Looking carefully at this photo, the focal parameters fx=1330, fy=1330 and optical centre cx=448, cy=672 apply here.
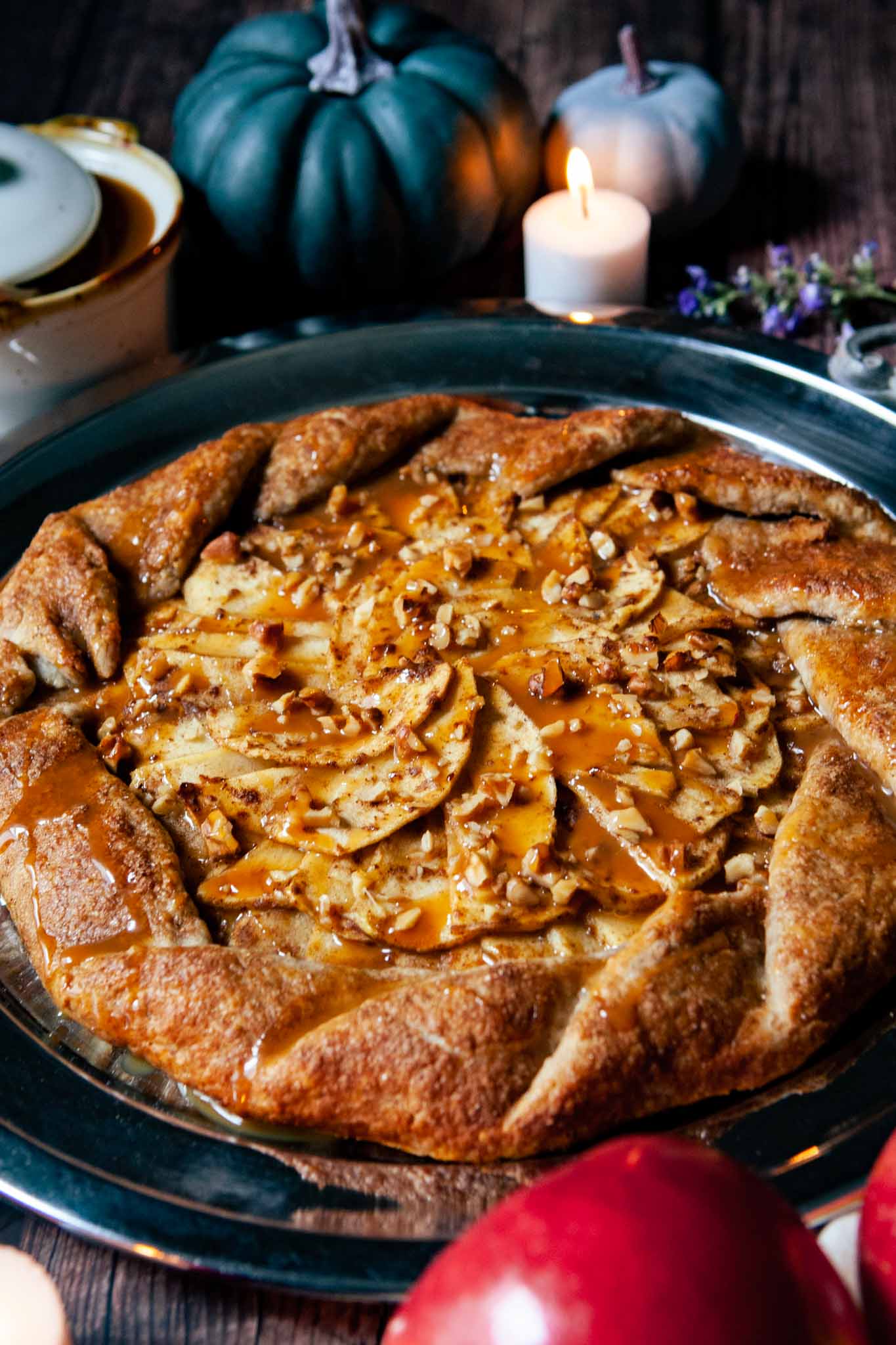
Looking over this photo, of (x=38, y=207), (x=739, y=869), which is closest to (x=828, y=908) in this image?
(x=739, y=869)

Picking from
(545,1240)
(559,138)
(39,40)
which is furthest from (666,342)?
(39,40)

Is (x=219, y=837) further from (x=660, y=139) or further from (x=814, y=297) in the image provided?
(x=660, y=139)

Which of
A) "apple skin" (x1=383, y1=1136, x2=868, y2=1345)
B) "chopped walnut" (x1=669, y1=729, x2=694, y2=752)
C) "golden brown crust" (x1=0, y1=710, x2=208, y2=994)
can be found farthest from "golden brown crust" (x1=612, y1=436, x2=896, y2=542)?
"apple skin" (x1=383, y1=1136, x2=868, y2=1345)

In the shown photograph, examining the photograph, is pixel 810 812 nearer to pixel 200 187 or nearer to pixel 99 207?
pixel 99 207

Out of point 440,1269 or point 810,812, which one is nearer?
point 440,1269

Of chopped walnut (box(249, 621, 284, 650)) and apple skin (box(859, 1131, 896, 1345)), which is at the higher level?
chopped walnut (box(249, 621, 284, 650))

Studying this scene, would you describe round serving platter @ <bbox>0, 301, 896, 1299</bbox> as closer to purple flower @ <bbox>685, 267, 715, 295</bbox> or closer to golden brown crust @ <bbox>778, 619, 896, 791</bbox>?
golden brown crust @ <bbox>778, 619, 896, 791</bbox>
